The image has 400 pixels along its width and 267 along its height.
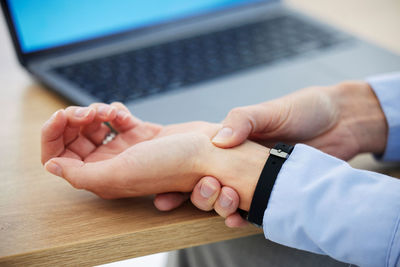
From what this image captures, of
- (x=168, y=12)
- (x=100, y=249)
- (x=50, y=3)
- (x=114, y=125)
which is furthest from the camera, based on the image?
(x=168, y=12)

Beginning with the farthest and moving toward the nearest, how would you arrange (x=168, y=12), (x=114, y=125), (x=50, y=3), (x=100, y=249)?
(x=168, y=12), (x=50, y=3), (x=114, y=125), (x=100, y=249)

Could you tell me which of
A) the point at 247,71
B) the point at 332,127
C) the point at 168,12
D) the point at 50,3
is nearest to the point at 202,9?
the point at 168,12

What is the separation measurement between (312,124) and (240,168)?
15 cm

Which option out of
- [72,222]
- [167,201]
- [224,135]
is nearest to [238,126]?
[224,135]

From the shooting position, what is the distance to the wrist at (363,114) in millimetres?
645

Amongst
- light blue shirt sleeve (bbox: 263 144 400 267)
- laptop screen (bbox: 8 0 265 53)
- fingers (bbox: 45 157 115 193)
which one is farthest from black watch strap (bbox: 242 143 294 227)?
laptop screen (bbox: 8 0 265 53)

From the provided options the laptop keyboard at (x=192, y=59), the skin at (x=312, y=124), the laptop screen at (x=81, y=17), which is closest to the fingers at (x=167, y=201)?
the skin at (x=312, y=124)

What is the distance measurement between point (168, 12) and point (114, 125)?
41 centimetres

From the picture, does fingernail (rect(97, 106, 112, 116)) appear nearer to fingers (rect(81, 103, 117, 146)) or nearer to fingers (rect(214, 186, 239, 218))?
fingers (rect(81, 103, 117, 146))

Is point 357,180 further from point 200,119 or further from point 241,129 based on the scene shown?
point 200,119

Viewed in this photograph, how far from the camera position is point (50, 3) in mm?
776

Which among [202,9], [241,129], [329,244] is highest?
[202,9]

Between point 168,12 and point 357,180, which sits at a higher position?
point 168,12

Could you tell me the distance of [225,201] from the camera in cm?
50
